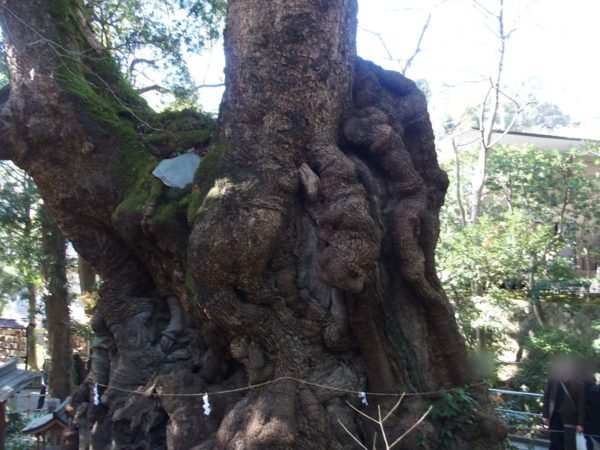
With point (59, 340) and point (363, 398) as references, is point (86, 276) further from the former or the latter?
point (363, 398)

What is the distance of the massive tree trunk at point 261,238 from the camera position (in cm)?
463

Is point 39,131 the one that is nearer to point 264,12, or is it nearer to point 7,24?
point 7,24

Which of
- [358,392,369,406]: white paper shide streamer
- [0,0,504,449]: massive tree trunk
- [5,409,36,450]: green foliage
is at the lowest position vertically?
[5,409,36,450]: green foliage

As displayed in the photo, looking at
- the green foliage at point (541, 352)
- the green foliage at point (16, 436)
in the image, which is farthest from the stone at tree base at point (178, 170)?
the green foliage at point (541, 352)

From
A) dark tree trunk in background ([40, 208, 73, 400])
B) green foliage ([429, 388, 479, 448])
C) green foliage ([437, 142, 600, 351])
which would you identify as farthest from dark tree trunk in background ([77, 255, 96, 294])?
green foliage ([429, 388, 479, 448])

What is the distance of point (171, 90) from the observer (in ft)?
36.3

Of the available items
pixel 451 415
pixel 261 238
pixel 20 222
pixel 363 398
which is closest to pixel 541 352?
pixel 451 415

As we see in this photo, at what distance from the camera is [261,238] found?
4582 millimetres

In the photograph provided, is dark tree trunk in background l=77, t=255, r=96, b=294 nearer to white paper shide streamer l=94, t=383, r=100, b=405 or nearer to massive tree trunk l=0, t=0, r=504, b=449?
massive tree trunk l=0, t=0, r=504, b=449

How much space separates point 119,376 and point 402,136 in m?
3.46

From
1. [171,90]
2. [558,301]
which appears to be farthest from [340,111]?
[558,301]

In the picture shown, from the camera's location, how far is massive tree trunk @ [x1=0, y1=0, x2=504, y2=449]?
4.63 m

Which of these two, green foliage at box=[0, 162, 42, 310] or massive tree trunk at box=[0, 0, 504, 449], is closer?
massive tree trunk at box=[0, 0, 504, 449]

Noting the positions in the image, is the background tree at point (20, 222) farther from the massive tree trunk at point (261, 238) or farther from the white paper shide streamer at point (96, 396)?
the white paper shide streamer at point (96, 396)
